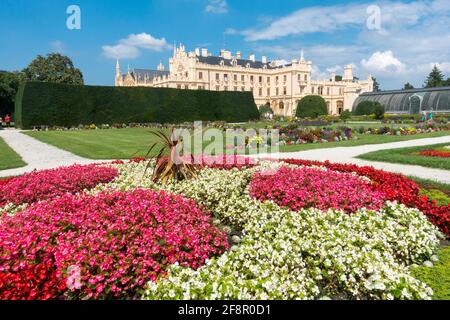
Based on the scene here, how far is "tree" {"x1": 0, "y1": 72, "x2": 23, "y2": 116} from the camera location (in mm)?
39406

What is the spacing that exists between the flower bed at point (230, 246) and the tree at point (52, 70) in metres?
54.3

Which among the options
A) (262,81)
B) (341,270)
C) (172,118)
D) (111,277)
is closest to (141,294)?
(111,277)

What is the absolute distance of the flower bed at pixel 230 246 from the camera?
8.40ft

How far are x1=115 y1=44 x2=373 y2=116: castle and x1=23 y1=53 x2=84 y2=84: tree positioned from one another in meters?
17.8

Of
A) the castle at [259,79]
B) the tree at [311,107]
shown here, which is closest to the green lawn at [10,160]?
the tree at [311,107]

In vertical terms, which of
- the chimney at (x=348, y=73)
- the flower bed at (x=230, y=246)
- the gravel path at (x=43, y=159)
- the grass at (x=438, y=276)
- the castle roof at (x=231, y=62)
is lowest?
the grass at (x=438, y=276)

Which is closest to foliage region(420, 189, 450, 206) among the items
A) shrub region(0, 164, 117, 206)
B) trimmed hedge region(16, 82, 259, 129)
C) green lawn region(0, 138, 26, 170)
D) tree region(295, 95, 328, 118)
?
shrub region(0, 164, 117, 206)

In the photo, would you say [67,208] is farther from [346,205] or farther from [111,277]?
[346,205]

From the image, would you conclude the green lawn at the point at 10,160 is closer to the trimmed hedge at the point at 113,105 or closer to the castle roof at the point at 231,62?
the trimmed hedge at the point at 113,105

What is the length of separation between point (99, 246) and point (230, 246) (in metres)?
1.62

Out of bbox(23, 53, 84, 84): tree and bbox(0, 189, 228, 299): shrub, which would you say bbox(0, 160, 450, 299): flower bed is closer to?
bbox(0, 189, 228, 299): shrub

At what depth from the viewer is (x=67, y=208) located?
4.04 meters

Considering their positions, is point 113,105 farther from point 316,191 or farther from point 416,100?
point 416,100

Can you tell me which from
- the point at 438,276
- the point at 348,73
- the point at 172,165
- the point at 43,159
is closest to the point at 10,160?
the point at 43,159
